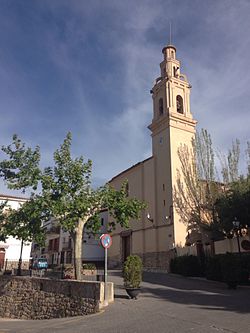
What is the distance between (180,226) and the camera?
28.4 m

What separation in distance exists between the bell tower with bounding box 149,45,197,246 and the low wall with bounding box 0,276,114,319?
44.3 feet

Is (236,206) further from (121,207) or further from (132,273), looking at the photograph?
(132,273)

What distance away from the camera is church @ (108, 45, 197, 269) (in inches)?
1148

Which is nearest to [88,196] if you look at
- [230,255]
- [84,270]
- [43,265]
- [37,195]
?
[37,195]

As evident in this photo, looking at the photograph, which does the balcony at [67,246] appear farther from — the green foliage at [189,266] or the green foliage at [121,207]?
the green foliage at [121,207]

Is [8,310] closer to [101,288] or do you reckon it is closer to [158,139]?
[101,288]

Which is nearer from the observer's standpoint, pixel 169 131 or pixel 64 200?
pixel 64 200

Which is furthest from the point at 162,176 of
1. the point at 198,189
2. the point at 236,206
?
the point at 236,206

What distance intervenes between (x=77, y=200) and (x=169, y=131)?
16.7 meters

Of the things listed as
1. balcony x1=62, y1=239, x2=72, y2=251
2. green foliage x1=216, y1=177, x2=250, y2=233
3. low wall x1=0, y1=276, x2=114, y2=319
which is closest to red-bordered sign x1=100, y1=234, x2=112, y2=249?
low wall x1=0, y1=276, x2=114, y2=319

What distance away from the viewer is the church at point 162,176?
1148 inches

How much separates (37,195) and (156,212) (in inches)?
623

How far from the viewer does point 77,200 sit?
54.0ft

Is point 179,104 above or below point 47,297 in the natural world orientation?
above
